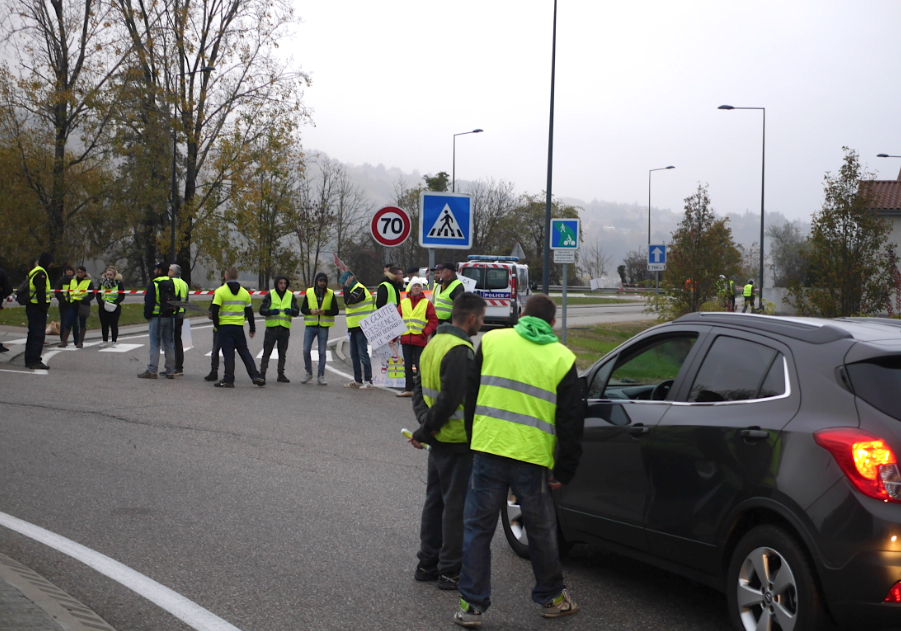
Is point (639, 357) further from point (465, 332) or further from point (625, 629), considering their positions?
point (625, 629)

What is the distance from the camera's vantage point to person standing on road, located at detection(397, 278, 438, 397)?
1284 cm

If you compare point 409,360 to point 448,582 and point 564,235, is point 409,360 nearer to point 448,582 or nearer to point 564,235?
point 564,235

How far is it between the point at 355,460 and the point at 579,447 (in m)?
4.49

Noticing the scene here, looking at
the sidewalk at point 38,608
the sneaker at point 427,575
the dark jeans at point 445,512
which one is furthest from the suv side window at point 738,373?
the sidewalk at point 38,608

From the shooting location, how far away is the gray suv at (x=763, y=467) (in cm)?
353

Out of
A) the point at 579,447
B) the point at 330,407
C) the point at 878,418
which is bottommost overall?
the point at 330,407

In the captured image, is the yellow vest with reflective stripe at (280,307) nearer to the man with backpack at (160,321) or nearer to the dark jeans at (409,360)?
the man with backpack at (160,321)

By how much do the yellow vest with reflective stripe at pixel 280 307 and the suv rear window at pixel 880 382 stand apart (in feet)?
37.0

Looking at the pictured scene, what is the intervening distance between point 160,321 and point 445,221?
17.0 ft

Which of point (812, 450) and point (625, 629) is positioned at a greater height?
point (812, 450)

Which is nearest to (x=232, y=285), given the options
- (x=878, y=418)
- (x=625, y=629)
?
(x=625, y=629)

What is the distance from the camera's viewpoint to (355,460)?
8602 mm

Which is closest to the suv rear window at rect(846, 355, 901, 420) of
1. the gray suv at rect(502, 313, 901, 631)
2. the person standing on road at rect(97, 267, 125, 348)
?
the gray suv at rect(502, 313, 901, 631)

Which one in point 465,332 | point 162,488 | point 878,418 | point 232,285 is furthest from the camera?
point 232,285
